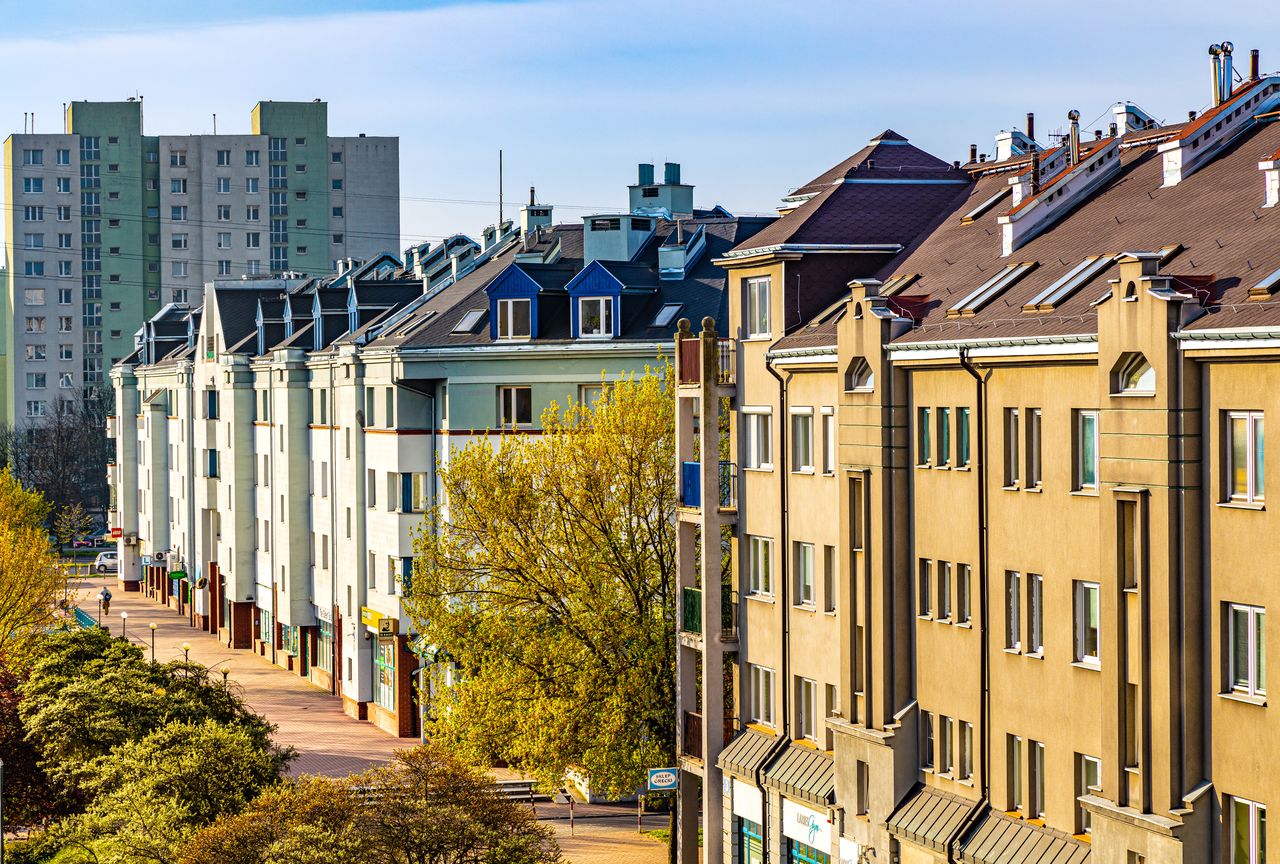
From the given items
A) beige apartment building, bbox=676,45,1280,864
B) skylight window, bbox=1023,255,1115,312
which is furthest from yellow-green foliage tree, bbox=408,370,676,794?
skylight window, bbox=1023,255,1115,312

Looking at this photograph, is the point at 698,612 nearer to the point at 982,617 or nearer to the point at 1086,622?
the point at 982,617

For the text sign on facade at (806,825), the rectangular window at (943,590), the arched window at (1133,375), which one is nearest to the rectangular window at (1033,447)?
the arched window at (1133,375)

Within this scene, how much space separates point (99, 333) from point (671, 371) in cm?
13428

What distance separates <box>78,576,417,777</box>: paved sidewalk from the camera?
67000 mm

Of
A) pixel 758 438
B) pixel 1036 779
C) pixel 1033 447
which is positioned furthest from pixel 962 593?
pixel 758 438

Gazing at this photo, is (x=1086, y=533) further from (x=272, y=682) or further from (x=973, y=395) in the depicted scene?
(x=272, y=682)

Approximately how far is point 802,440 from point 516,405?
22.5m

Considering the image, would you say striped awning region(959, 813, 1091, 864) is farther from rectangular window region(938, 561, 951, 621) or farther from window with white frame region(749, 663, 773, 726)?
window with white frame region(749, 663, 773, 726)

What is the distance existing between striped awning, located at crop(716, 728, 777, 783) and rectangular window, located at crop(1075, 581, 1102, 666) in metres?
12.9

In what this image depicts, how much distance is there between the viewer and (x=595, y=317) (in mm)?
64438

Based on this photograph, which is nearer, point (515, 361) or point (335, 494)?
point (515, 361)

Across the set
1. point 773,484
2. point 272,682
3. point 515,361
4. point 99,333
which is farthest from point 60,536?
point 773,484

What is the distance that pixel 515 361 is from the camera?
2539 inches

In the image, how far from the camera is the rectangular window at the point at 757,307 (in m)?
45.5
